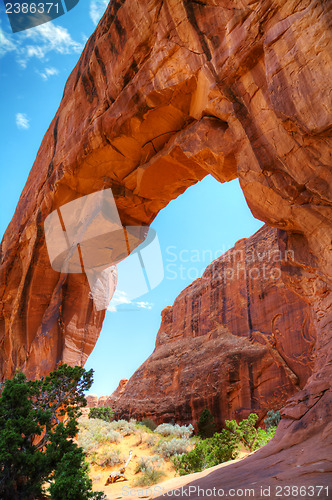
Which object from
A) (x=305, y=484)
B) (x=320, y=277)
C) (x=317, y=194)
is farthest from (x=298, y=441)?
(x=317, y=194)

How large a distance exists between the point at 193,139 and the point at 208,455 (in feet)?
34.8

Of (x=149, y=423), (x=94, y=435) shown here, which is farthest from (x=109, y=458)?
(x=149, y=423)

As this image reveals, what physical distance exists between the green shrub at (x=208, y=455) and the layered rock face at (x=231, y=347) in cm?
A: 723

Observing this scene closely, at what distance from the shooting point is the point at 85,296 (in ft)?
47.5

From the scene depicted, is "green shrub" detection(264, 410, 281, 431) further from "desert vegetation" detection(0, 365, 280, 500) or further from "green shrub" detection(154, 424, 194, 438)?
"green shrub" detection(154, 424, 194, 438)

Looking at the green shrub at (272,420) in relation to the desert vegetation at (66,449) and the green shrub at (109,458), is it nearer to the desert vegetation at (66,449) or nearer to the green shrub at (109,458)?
the desert vegetation at (66,449)

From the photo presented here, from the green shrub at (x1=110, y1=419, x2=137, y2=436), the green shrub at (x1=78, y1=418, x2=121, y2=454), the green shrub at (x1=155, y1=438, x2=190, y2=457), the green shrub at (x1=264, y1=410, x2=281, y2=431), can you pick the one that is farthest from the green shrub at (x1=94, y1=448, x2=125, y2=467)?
the green shrub at (x1=264, y1=410, x2=281, y2=431)

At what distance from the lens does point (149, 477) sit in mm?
10766

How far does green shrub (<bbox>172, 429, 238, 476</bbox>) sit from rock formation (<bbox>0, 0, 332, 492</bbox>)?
541 centimetres

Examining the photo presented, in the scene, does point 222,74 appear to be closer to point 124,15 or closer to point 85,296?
point 124,15

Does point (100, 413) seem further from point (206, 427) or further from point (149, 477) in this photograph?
point (149, 477)

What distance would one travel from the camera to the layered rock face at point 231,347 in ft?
62.3

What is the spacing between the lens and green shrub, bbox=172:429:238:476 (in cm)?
1027

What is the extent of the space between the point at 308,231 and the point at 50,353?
34.8ft
